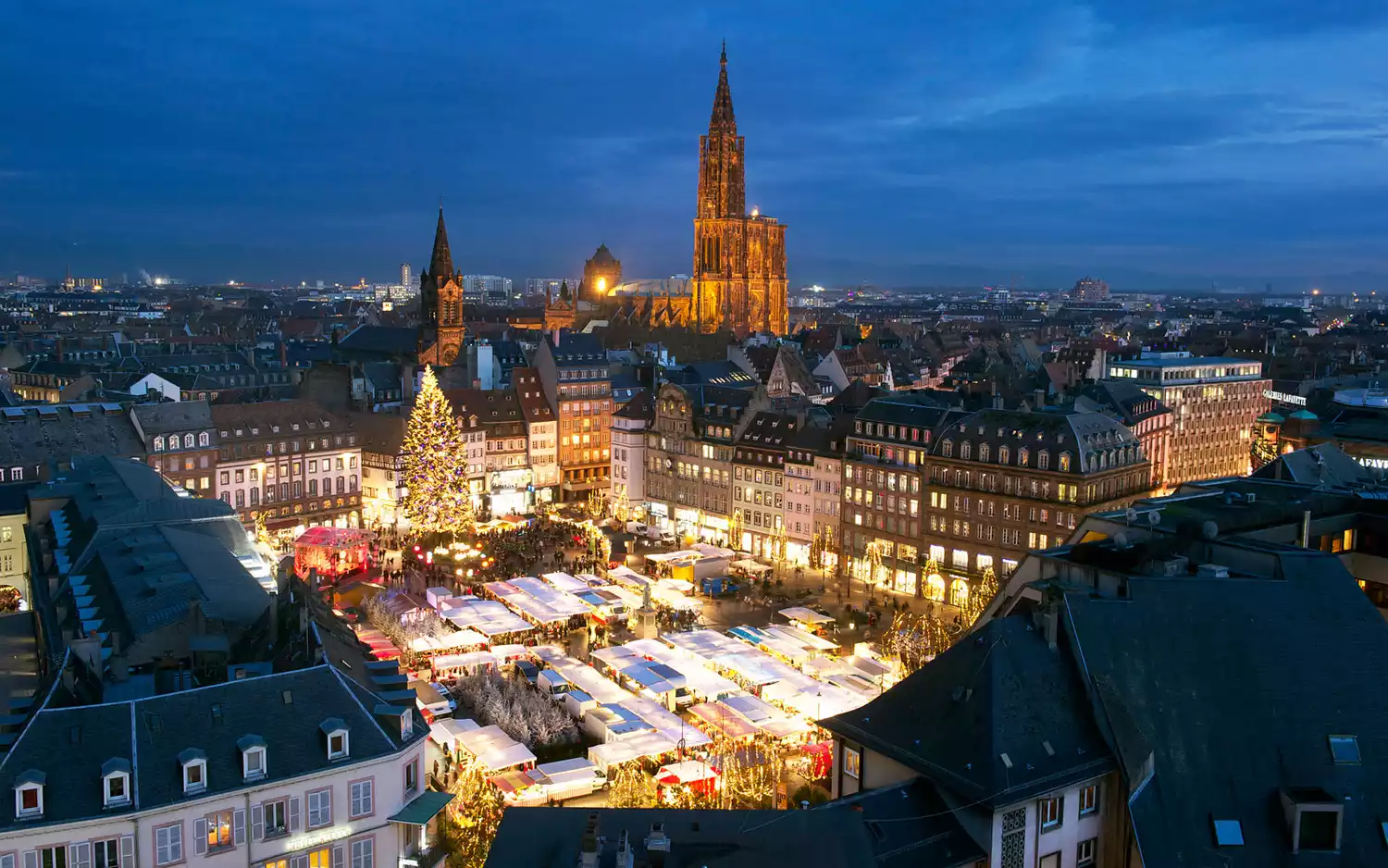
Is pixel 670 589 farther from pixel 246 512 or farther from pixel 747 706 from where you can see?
pixel 246 512

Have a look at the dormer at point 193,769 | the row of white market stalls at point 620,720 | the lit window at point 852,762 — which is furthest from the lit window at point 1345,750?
the dormer at point 193,769

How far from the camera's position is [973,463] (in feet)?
214

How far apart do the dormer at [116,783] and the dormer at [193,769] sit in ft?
3.58

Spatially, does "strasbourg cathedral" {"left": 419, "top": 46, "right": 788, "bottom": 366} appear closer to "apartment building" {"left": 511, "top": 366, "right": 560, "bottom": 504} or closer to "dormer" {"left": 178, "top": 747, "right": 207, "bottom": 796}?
"apartment building" {"left": 511, "top": 366, "right": 560, "bottom": 504}

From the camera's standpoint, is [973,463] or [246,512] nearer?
[973,463]

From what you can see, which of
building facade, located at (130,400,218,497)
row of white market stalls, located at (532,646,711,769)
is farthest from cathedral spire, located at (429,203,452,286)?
row of white market stalls, located at (532,646,711,769)

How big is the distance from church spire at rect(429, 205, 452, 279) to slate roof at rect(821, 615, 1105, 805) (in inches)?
4008

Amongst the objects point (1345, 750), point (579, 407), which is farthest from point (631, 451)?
point (1345, 750)

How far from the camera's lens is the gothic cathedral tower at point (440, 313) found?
12125 centimetres

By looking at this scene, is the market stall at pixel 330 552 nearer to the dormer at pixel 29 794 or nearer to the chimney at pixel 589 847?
the dormer at pixel 29 794

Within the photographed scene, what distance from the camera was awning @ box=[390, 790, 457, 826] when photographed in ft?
92.1

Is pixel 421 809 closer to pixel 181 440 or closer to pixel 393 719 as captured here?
pixel 393 719

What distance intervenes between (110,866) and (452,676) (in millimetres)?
25188

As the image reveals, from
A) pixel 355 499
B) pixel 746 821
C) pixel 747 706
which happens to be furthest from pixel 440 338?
pixel 746 821
